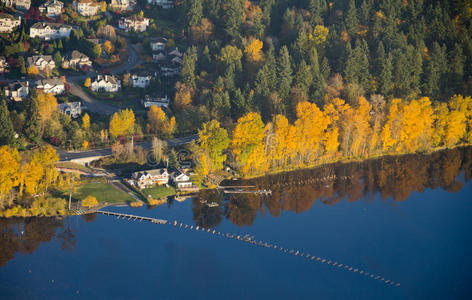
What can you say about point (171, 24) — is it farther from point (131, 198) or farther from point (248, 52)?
point (131, 198)

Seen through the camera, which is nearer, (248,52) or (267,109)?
(267,109)

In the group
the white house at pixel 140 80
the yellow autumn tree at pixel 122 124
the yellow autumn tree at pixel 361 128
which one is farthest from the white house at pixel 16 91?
the yellow autumn tree at pixel 361 128

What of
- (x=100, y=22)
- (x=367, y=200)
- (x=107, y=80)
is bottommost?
(x=367, y=200)

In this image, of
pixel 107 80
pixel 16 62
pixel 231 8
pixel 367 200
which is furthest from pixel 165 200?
pixel 231 8

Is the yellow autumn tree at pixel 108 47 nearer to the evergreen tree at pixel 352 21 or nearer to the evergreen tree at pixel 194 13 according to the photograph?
the evergreen tree at pixel 194 13

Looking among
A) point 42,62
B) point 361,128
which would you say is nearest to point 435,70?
point 361,128

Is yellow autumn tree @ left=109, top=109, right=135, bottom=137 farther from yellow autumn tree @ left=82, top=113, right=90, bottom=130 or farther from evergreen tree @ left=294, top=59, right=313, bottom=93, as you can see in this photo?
evergreen tree @ left=294, top=59, right=313, bottom=93
